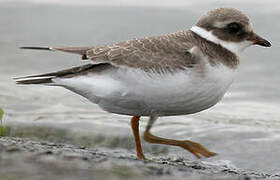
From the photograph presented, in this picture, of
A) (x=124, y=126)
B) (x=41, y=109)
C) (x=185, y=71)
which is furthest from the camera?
(x=41, y=109)

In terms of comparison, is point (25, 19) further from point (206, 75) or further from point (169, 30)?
point (206, 75)

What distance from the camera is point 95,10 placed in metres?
16.1

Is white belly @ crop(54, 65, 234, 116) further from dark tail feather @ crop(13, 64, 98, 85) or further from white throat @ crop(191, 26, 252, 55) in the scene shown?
white throat @ crop(191, 26, 252, 55)

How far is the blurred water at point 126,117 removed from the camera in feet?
31.0

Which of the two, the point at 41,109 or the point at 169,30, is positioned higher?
the point at 169,30

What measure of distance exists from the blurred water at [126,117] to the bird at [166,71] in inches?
94.0

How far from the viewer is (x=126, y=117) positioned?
10.7m

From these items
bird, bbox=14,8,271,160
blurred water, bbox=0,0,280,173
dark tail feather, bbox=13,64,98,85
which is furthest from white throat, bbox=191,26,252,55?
blurred water, bbox=0,0,280,173

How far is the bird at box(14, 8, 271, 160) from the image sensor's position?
5730 mm

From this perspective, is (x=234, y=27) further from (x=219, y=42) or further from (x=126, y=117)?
(x=126, y=117)

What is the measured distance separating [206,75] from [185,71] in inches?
8.8

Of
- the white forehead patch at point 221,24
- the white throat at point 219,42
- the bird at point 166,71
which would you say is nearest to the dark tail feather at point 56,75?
the bird at point 166,71

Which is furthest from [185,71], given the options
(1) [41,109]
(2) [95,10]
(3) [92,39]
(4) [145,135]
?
(2) [95,10]

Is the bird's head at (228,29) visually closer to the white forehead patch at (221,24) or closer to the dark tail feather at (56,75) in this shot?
the white forehead patch at (221,24)
